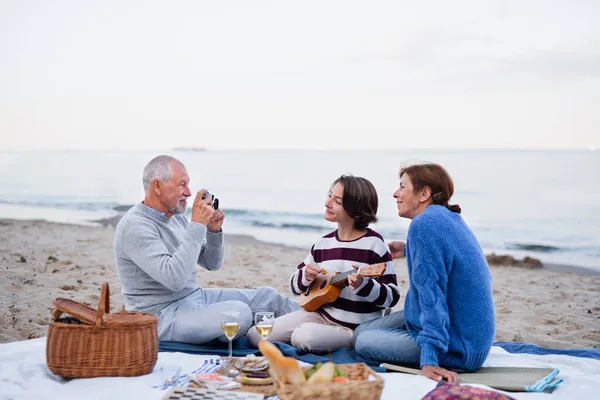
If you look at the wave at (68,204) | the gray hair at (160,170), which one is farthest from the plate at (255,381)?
the wave at (68,204)

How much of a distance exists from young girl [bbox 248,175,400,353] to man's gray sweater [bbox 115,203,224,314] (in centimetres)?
75

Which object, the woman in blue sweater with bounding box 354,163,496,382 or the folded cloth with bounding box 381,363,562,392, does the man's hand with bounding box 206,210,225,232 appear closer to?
the woman in blue sweater with bounding box 354,163,496,382

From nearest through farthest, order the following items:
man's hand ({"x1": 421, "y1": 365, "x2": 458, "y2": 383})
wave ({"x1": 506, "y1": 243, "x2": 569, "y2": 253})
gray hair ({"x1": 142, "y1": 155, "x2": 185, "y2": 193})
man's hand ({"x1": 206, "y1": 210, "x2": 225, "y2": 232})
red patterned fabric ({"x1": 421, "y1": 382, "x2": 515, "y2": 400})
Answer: red patterned fabric ({"x1": 421, "y1": 382, "x2": 515, "y2": 400}) → man's hand ({"x1": 421, "y1": 365, "x2": 458, "y2": 383}) → gray hair ({"x1": 142, "y1": 155, "x2": 185, "y2": 193}) → man's hand ({"x1": 206, "y1": 210, "x2": 225, "y2": 232}) → wave ({"x1": 506, "y1": 243, "x2": 569, "y2": 253})

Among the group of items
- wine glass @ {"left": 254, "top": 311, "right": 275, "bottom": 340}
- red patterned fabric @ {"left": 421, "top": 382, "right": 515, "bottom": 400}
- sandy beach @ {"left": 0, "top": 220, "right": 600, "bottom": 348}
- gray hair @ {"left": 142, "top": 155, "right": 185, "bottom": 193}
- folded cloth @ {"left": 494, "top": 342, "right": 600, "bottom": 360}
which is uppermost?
gray hair @ {"left": 142, "top": 155, "right": 185, "bottom": 193}

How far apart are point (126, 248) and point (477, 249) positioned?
89.1 inches

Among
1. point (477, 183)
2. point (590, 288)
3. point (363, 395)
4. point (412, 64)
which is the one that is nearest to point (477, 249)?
point (363, 395)

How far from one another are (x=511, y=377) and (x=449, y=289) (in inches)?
26.1

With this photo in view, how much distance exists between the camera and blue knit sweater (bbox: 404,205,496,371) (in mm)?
3534

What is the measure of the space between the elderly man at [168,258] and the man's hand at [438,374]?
148cm

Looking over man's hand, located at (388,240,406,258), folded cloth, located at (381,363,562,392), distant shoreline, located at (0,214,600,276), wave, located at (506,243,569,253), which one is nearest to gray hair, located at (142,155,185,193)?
man's hand, located at (388,240,406,258)

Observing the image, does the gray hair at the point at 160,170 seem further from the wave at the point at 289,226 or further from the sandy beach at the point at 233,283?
the wave at the point at 289,226

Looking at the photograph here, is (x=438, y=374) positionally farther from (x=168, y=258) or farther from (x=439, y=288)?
(x=168, y=258)

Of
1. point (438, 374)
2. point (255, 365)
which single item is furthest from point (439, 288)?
point (255, 365)

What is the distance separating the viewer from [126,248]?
418 cm
